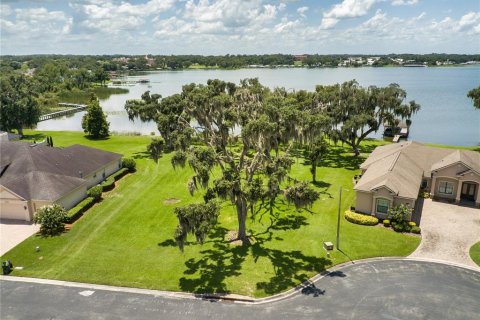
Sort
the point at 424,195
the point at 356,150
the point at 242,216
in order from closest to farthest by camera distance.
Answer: the point at 242,216
the point at 424,195
the point at 356,150

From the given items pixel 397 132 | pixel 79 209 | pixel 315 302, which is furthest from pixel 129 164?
pixel 397 132

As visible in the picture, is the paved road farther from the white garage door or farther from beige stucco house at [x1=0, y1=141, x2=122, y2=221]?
beige stucco house at [x1=0, y1=141, x2=122, y2=221]

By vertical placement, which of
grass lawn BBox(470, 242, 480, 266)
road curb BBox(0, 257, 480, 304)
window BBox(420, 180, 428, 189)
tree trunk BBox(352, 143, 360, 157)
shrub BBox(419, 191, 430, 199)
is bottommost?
road curb BBox(0, 257, 480, 304)

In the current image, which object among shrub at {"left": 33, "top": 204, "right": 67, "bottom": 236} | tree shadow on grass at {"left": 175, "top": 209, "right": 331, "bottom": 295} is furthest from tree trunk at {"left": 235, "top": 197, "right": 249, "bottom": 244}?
shrub at {"left": 33, "top": 204, "right": 67, "bottom": 236}

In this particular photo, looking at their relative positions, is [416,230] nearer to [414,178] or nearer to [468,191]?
[414,178]

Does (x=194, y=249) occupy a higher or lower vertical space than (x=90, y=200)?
lower

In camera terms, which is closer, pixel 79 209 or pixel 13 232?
pixel 13 232

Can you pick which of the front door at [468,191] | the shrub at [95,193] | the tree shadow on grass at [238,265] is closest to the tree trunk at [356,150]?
the front door at [468,191]
